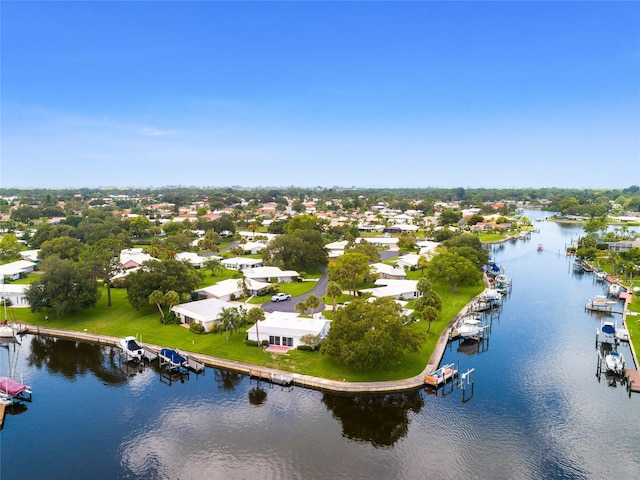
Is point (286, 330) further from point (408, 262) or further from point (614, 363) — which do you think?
point (408, 262)

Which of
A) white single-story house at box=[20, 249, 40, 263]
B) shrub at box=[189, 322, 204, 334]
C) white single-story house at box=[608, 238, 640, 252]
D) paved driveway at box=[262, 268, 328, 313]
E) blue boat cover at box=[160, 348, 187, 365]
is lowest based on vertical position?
blue boat cover at box=[160, 348, 187, 365]

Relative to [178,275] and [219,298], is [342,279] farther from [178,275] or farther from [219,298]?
[178,275]

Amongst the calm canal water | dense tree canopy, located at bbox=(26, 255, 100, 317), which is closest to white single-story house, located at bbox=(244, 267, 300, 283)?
dense tree canopy, located at bbox=(26, 255, 100, 317)

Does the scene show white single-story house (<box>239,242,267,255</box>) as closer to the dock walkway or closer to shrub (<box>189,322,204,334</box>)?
shrub (<box>189,322,204,334</box>)

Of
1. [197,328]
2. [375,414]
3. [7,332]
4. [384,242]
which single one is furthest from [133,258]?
[375,414]

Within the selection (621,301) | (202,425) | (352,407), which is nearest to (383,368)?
(352,407)

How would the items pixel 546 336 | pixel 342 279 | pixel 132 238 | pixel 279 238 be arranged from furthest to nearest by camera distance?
1. pixel 132 238
2. pixel 279 238
3. pixel 342 279
4. pixel 546 336
